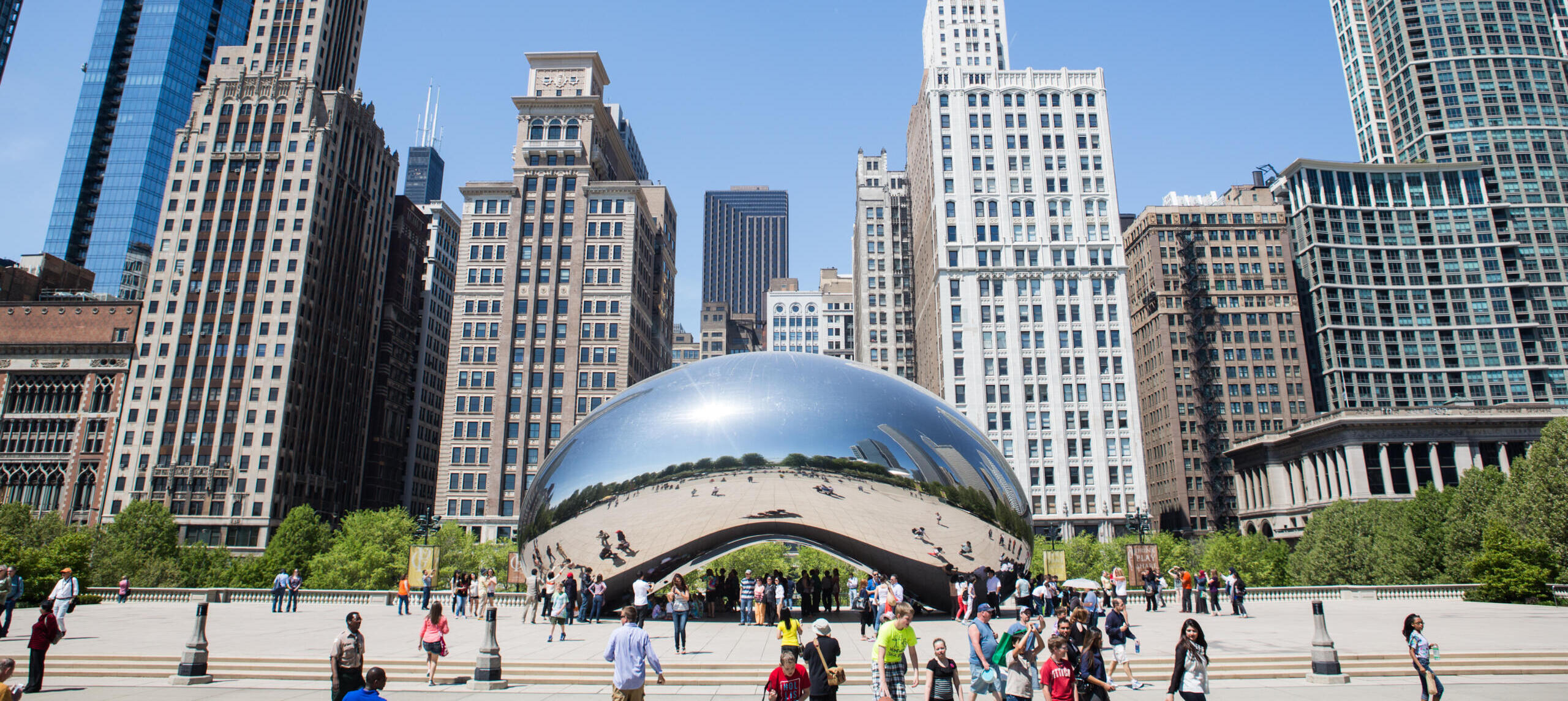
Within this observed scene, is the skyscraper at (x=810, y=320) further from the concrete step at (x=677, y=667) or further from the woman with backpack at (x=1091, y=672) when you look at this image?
the woman with backpack at (x=1091, y=672)

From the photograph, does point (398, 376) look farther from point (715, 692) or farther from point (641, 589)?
point (715, 692)

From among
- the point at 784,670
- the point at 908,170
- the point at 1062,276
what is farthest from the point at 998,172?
the point at 784,670

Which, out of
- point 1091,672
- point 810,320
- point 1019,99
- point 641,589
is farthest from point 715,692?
point 810,320

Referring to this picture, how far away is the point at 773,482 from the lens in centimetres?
1730

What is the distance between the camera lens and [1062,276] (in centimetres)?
8750

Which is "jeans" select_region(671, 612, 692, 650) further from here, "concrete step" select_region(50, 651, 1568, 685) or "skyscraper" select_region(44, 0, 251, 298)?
"skyscraper" select_region(44, 0, 251, 298)

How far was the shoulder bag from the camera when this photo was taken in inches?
362

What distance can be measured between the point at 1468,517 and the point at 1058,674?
139ft

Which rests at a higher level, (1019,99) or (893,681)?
(1019,99)

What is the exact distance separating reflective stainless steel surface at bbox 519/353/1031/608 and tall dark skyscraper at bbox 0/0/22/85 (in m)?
164

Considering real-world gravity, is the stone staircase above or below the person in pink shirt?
below

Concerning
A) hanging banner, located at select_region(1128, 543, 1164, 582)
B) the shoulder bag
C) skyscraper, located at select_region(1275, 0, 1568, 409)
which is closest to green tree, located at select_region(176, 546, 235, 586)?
hanging banner, located at select_region(1128, 543, 1164, 582)

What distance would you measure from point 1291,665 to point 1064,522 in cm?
6711

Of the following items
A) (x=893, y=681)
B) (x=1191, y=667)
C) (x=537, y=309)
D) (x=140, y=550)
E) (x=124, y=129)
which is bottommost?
(x=893, y=681)
